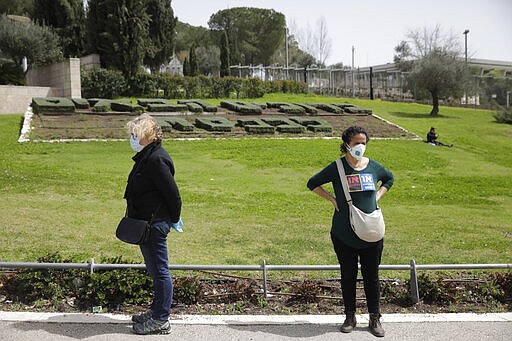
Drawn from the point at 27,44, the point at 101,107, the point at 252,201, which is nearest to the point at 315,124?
the point at 101,107

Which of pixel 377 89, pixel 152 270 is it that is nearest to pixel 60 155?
pixel 152 270

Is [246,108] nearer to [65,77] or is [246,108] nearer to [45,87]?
[65,77]

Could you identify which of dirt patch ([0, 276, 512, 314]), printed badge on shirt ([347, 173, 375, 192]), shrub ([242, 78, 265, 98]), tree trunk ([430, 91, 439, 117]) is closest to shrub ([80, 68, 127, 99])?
shrub ([242, 78, 265, 98])

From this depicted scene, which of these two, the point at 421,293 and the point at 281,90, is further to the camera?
the point at 281,90

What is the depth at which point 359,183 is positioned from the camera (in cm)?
427

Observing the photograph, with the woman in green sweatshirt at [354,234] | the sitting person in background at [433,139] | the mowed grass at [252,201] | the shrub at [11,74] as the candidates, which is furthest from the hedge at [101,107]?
the woman in green sweatshirt at [354,234]

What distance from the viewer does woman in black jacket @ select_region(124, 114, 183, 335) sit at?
13.4ft

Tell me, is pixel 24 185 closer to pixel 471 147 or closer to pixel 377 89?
pixel 471 147

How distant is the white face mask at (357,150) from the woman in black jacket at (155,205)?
1464 mm

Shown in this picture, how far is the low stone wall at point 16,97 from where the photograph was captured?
24297 millimetres

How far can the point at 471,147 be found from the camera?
2155 centimetres

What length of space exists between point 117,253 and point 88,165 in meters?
8.07

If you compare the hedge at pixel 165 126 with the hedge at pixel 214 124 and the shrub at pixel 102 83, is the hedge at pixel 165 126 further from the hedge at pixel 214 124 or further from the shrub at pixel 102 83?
the shrub at pixel 102 83

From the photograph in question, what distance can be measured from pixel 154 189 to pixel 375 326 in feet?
6.80
